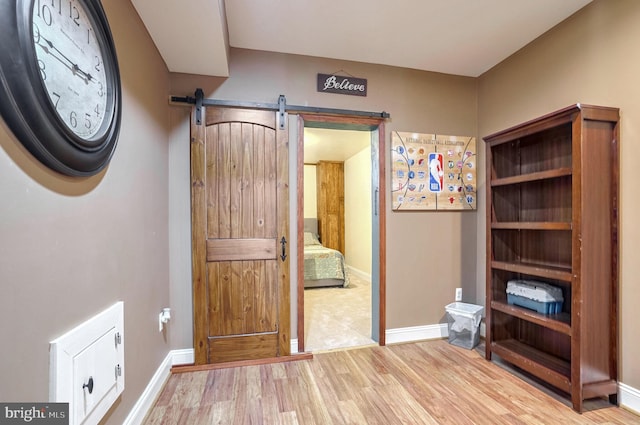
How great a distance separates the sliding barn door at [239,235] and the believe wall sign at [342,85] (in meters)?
0.57

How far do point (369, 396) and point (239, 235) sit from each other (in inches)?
58.5

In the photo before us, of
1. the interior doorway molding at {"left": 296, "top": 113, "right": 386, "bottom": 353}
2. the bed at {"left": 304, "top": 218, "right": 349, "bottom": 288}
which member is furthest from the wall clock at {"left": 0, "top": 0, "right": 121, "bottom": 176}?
the bed at {"left": 304, "top": 218, "right": 349, "bottom": 288}

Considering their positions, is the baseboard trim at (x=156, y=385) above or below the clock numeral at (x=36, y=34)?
below

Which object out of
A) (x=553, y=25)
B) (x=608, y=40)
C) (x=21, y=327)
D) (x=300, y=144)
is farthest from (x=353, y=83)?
(x=21, y=327)

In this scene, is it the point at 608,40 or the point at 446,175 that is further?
the point at 446,175

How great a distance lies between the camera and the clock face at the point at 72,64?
864mm

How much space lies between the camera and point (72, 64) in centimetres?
99

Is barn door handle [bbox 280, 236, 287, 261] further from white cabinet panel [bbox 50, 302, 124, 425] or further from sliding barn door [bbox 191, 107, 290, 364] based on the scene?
white cabinet panel [bbox 50, 302, 124, 425]

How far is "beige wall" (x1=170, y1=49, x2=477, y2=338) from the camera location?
90.7 inches

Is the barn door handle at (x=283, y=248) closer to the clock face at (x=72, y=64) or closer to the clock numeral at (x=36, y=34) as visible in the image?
the clock face at (x=72, y=64)

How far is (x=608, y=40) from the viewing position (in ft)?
5.74

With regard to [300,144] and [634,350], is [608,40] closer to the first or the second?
[634,350]

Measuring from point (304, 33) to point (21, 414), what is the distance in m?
2.48

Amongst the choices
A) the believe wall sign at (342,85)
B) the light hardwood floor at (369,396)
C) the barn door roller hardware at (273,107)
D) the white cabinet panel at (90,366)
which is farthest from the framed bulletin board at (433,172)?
the white cabinet panel at (90,366)
